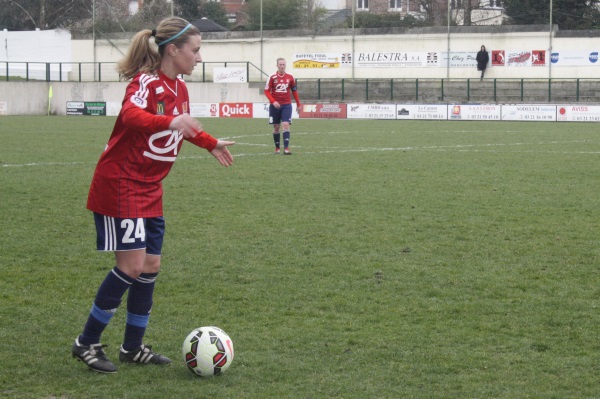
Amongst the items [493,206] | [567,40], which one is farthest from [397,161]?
[567,40]

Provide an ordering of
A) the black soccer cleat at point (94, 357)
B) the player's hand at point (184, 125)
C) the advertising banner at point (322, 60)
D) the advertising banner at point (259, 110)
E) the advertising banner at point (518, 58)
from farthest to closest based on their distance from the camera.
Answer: the advertising banner at point (322, 60), the advertising banner at point (518, 58), the advertising banner at point (259, 110), the black soccer cleat at point (94, 357), the player's hand at point (184, 125)

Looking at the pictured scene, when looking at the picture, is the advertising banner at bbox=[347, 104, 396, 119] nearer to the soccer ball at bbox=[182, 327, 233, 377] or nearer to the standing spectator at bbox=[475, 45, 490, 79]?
the standing spectator at bbox=[475, 45, 490, 79]

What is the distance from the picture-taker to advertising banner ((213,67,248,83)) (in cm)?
4200

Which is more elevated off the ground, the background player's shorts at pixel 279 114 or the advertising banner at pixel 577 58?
the advertising banner at pixel 577 58

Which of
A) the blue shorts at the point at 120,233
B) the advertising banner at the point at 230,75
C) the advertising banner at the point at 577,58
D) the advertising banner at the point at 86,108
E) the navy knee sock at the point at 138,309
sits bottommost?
the navy knee sock at the point at 138,309

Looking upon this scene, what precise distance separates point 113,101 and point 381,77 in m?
13.2

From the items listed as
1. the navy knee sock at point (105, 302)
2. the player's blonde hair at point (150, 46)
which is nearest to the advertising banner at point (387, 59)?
the player's blonde hair at point (150, 46)

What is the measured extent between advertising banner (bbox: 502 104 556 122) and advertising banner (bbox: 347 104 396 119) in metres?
4.74

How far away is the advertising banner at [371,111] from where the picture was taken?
36500mm

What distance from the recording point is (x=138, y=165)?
4.55 meters

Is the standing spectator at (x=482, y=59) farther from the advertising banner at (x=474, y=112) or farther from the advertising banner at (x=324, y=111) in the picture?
the advertising banner at (x=324, y=111)

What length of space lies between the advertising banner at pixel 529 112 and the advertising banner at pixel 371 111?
15.6 feet

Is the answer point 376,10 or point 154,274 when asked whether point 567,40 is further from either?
point 154,274

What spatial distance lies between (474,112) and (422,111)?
215 centimetres
